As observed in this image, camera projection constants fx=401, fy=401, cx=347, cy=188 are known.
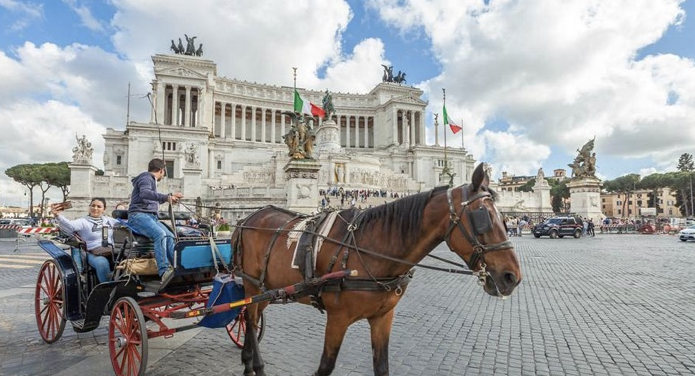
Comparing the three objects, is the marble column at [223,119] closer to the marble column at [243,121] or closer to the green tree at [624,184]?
the marble column at [243,121]

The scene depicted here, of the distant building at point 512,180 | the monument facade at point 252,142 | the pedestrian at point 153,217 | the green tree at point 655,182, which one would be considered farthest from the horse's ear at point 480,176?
the distant building at point 512,180

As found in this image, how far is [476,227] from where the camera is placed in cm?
280

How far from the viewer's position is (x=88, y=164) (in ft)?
121

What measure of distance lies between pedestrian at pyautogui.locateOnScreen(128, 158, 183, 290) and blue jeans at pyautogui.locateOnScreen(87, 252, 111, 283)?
0.75 metres

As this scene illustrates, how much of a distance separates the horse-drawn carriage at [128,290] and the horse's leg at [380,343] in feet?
6.29

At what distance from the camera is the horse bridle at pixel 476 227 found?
2.78 metres

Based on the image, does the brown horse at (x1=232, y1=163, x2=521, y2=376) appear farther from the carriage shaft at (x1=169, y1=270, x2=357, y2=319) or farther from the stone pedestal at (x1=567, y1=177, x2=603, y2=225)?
the stone pedestal at (x1=567, y1=177, x2=603, y2=225)

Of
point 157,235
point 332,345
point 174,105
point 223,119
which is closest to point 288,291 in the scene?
point 332,345

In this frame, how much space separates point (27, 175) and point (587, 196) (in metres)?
71.5

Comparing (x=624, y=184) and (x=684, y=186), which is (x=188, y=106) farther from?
(x=624, y=184)

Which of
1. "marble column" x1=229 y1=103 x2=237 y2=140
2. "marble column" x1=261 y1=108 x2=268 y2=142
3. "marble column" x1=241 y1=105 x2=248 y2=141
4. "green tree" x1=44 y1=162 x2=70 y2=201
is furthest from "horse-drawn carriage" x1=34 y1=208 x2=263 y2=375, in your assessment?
"marble column" x1=261 y1=108 x2=268 y2=142

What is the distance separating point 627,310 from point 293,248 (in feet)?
20.9

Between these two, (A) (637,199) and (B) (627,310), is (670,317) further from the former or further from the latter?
(A) (637,199)

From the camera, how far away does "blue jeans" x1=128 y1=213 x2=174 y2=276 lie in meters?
4.39
